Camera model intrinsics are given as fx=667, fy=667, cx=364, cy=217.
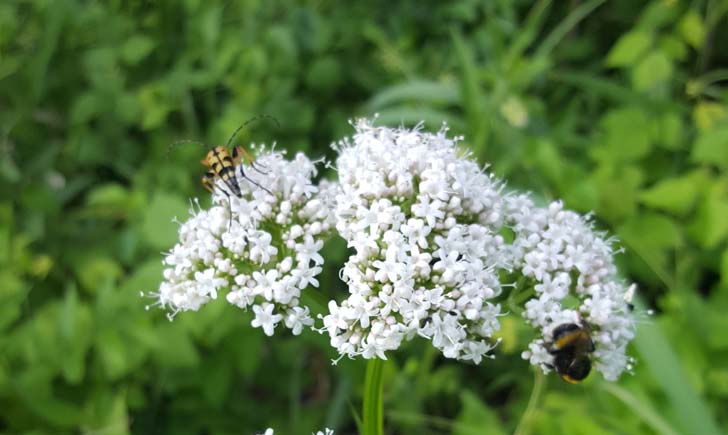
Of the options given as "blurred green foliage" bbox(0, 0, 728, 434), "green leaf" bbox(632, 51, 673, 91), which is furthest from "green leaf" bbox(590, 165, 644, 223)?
"green leaf" bbox(632, 51, 673, 91)

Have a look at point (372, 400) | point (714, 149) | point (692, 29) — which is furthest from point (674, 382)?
point (692, 29)

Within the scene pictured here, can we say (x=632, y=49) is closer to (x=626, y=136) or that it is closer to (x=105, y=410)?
(x=626, y=136)

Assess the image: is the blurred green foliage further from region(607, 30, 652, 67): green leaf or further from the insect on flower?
the insect on flower

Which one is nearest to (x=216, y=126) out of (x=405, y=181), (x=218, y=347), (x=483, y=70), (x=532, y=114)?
(x=218, y=347)

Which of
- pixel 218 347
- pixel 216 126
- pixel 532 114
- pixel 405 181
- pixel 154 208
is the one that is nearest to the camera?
pixel 405 181

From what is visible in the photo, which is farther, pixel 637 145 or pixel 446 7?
pixel 446 7

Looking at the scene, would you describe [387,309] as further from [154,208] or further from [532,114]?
[532,114]
